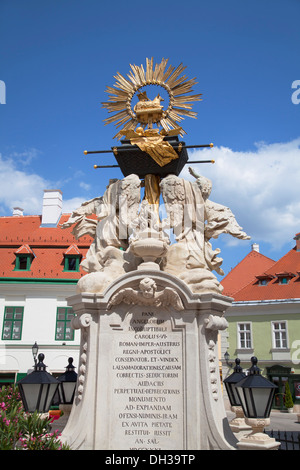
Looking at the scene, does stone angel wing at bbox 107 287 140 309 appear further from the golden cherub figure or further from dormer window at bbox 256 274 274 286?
dormer window at bbox 256 274 274 286

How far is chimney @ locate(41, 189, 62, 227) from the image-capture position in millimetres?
27594

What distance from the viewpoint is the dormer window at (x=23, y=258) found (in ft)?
80.0

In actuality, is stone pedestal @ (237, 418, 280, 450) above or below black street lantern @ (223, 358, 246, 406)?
below

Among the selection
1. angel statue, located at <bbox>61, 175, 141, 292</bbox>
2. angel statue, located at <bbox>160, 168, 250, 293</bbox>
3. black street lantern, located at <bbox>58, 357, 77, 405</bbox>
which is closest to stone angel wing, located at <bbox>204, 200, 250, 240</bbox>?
angel statue, located at <bbox>160, 168, 250, 293</bbox>

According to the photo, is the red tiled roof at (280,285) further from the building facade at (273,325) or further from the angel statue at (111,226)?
the angel statue at (111,226)

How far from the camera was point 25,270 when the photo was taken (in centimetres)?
2436

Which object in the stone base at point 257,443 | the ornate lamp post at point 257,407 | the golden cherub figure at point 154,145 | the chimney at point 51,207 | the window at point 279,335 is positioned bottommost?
the stone base at point 257,443

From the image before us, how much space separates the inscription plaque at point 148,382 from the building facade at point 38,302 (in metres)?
16.9

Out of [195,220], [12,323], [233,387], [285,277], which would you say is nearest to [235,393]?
[233,387]

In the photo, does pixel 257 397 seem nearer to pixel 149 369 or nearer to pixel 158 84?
pixel 149 369

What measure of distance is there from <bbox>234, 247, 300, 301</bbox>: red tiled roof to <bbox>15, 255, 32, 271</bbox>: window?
44.7 ft

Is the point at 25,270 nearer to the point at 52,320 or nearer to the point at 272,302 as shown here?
the point at 52,320

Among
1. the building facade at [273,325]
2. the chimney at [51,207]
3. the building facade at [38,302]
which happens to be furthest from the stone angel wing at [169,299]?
the chimney at [51,207]

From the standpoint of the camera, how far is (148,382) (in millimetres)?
6008
